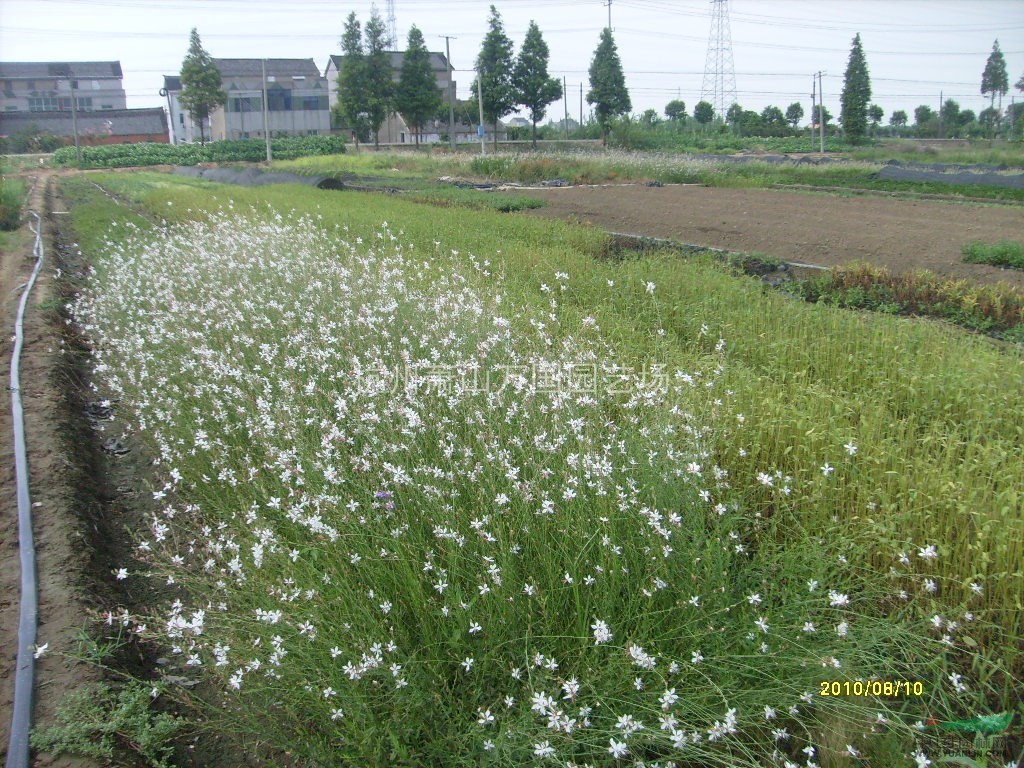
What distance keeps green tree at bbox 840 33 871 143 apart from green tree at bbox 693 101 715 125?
16.0 metres

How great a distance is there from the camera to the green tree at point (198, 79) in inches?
2115

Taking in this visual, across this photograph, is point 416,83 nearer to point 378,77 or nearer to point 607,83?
point 378,77

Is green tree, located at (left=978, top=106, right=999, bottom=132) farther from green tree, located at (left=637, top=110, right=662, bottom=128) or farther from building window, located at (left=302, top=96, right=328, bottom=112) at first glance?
building window, located at (left=302, top=96, right=328, bottom=112)

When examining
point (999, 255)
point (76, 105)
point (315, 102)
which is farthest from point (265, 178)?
point (315, 102)

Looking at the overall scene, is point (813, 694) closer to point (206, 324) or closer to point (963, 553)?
point (963, 553)

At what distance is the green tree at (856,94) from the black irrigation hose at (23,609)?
1868 inches

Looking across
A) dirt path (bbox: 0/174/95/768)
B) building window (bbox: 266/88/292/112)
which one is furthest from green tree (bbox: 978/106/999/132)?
building window (bbox: 266/88/292/112)

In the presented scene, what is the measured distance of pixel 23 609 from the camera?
12.6ft

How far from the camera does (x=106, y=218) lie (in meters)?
17.3

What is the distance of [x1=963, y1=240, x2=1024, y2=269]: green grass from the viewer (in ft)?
29.7

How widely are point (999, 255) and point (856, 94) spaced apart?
1598 inches

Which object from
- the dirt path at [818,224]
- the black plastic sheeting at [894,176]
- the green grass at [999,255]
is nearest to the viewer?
the green grass at [999,255]

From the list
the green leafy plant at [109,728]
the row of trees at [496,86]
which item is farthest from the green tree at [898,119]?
the green leafy plant at [109,728]
